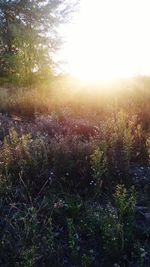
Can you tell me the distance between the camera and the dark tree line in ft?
66.4

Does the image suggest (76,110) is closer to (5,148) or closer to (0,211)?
(5,148)

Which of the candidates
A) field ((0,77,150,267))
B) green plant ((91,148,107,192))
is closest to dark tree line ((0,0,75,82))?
field ((0,77,150,267))

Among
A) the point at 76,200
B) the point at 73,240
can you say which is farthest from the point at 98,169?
the point at 73,240

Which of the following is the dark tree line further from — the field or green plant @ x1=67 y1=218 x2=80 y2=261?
green plant @ x1=67 y1=218 x2=80 y2=261

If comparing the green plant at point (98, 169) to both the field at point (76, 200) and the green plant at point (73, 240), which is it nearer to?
the field at point (76, 200)

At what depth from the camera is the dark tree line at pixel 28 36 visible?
2023cm

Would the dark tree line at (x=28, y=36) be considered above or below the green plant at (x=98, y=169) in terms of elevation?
above

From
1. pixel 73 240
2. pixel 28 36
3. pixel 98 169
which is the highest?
pixel 28 36

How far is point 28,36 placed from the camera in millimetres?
20453

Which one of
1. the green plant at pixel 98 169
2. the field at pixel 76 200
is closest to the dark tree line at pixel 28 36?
the field at pixel 76 200

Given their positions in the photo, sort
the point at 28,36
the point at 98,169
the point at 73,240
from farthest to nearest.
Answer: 1. the point at 28,36
2. the point at 98,169
3. the point at 73,240

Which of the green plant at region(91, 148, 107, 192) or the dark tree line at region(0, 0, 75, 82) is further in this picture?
the dark tree line at region(0, 0, 75, 82)

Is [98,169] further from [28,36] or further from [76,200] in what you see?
[28,36]

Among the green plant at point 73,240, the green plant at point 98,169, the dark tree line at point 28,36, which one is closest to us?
the green plant at point 73,240
